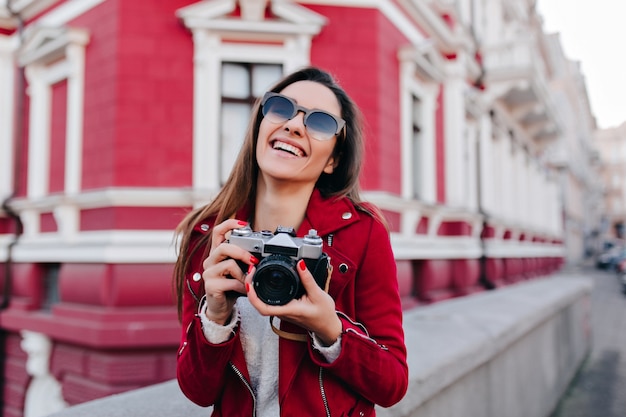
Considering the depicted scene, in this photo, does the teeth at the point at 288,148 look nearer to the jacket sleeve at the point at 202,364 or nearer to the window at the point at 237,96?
the jacket sleeve at the point at 202,364

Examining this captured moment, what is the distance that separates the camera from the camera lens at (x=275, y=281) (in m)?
1.20

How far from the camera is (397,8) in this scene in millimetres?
7941

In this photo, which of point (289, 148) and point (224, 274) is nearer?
point (224, 274)

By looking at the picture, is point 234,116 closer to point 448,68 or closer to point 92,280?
point 92,280

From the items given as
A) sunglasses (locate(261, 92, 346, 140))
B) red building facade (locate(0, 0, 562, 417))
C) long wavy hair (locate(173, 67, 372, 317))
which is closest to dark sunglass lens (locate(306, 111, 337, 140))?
sunglasses (locate(261, 92, 346, 140))

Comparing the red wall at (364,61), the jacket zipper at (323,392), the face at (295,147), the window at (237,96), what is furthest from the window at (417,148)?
the jacket zipper at (323,392)

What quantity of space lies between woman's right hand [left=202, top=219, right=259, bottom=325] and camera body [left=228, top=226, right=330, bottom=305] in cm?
3

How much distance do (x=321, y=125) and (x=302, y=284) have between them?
1.71 feet

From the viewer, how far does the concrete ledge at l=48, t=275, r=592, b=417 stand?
243cm

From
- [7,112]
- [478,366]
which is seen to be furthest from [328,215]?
[7,112]

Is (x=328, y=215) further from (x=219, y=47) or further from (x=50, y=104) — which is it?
(x=50, y=104)

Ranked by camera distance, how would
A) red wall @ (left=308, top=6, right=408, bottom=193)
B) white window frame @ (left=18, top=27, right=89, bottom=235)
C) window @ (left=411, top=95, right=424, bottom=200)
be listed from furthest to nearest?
window @ (left=411, top=95, right=424, bottom=200) → red wall @ (left=308, top=6, right=408, bottom=193) → white window frame @ (left=18, top=27, right=89, bottom=235)

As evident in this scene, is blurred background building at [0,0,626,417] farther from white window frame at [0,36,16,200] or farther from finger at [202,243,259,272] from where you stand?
finger at [202,243,259,272]

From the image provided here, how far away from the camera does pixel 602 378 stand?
7.00m
